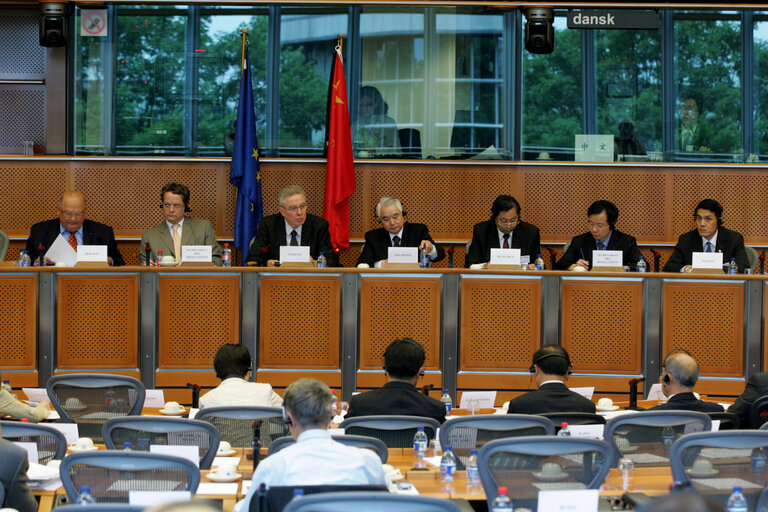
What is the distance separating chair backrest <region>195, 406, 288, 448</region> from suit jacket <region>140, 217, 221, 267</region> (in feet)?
11.5

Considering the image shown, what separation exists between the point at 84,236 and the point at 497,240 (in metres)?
3.23

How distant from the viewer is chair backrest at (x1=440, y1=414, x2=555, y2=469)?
12.4 ft

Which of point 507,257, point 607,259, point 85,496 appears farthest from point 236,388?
point 607,259

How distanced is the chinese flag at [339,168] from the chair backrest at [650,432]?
4.91m

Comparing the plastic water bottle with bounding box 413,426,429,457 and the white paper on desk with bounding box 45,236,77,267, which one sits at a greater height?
the white paper on desk with bounding box 45,236,77,267

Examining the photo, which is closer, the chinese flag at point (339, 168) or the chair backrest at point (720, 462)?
the chair backrest at point (720, 462)

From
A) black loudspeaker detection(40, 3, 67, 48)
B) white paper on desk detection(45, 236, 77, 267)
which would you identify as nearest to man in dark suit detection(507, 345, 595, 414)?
white paper on desk detection(45, 236, 77, 267)

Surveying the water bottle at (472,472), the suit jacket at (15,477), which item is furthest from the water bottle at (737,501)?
the suit jacket at (15,477)

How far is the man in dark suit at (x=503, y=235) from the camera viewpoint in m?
7.62

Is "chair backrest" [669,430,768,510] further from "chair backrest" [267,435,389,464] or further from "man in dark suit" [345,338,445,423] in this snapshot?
"man in dark suit" [345,338,445,423]

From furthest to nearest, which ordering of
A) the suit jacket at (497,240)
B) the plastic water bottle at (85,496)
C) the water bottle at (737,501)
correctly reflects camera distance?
the suit jacket at (497,240) → the water bottle at (737,501) → the plastic water bottle at (85,496)

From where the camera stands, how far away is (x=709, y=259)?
704 centimetres

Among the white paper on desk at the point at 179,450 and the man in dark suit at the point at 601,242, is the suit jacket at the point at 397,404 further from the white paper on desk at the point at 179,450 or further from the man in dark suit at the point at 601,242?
the man in dark suit at the point at 601,242

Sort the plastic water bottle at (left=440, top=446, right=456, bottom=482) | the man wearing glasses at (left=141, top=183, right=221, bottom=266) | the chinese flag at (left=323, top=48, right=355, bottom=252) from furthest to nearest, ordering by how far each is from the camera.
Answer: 1. the chinese flag at (left=323, top=48, right=355, bottom=252)
2. the man wearing glasses at (left=141, top=183, right=221, bottom=266)
3. the plastic water bottle at (left=440, top=446, right=456, bottom=482)
